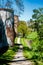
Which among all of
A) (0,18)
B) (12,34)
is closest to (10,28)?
(12,34)

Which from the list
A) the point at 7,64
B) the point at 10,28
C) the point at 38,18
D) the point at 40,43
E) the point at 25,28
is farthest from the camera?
the point at 25,28

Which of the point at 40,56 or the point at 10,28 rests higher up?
the point at 10,28

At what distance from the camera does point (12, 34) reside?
41.2m

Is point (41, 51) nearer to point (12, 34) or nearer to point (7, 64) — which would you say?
point (7, 64)

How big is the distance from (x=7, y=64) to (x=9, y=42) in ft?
78.0

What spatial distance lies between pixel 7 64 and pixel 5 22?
22569 mm

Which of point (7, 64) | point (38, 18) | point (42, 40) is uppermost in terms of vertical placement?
point (38, 18)

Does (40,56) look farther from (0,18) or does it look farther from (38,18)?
(0,18)

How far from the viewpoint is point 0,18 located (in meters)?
36.9

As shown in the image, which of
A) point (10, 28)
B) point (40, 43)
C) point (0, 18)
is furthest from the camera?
point (10, 28)

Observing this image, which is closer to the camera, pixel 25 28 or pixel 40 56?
pixel 40 56

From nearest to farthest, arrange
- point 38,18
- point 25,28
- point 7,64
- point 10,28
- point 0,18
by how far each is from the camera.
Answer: point 7,64
point 38,18
point 0,18
point 10,28
point 25,28

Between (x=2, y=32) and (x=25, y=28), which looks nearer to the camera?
(x=2, y=32)

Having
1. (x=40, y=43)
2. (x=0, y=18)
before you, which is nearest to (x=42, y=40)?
(x=40, y=43)
